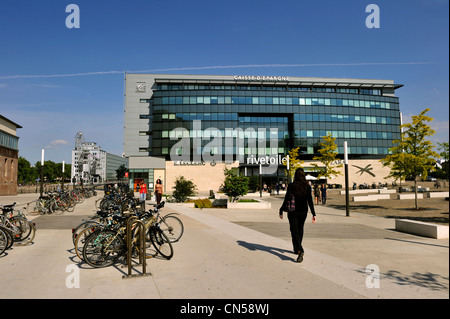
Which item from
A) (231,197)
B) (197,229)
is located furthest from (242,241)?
(231,197)

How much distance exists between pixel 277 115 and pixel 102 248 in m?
63.8

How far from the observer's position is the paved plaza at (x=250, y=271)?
14.7ft

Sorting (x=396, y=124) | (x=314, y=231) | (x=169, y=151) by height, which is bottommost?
(x=314, y=231)

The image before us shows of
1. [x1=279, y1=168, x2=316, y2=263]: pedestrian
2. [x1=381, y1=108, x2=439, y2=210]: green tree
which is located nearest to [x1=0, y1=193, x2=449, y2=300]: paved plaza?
[x1=279, y1=168, x2=316, y2=263]: pedestrian

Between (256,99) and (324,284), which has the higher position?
(256,99)

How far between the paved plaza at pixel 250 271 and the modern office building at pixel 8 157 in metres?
30.4

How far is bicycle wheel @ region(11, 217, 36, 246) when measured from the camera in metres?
8.32

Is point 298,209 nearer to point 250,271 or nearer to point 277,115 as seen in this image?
point 250,271

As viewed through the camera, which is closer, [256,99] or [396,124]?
[256,99]

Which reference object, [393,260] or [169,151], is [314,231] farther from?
[169,151]

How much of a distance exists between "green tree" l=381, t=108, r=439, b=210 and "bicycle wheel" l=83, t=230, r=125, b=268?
17.0 meters

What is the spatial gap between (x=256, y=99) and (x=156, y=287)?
2455 inches
